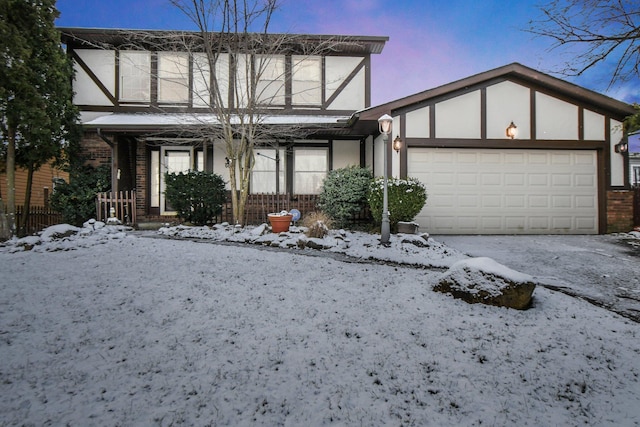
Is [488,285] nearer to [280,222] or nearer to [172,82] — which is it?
[280,222]

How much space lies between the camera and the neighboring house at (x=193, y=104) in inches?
392

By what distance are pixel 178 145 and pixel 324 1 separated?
10597 mm

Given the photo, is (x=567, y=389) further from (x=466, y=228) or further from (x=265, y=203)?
(x=265, y=203)

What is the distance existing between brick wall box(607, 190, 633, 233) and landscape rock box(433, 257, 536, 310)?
703 centimetres

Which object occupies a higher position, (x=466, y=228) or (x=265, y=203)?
(x=265, y=203)

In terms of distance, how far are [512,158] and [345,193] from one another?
440cm

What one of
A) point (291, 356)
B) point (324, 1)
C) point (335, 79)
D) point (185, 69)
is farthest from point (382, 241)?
point (324, 1)

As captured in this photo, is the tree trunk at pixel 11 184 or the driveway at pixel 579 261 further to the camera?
the tree trunk at pixel 11 184

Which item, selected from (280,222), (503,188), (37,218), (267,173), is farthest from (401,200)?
(37,218)

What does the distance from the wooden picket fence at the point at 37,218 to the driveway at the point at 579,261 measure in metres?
10.7

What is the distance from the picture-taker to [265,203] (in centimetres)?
918

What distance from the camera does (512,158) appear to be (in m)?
8.04

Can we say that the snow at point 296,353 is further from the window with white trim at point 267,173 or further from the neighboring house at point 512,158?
the window with white trim at point 267,173

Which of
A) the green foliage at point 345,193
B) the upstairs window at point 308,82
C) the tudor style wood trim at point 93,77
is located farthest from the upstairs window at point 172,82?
the green foliage at point 345,193
